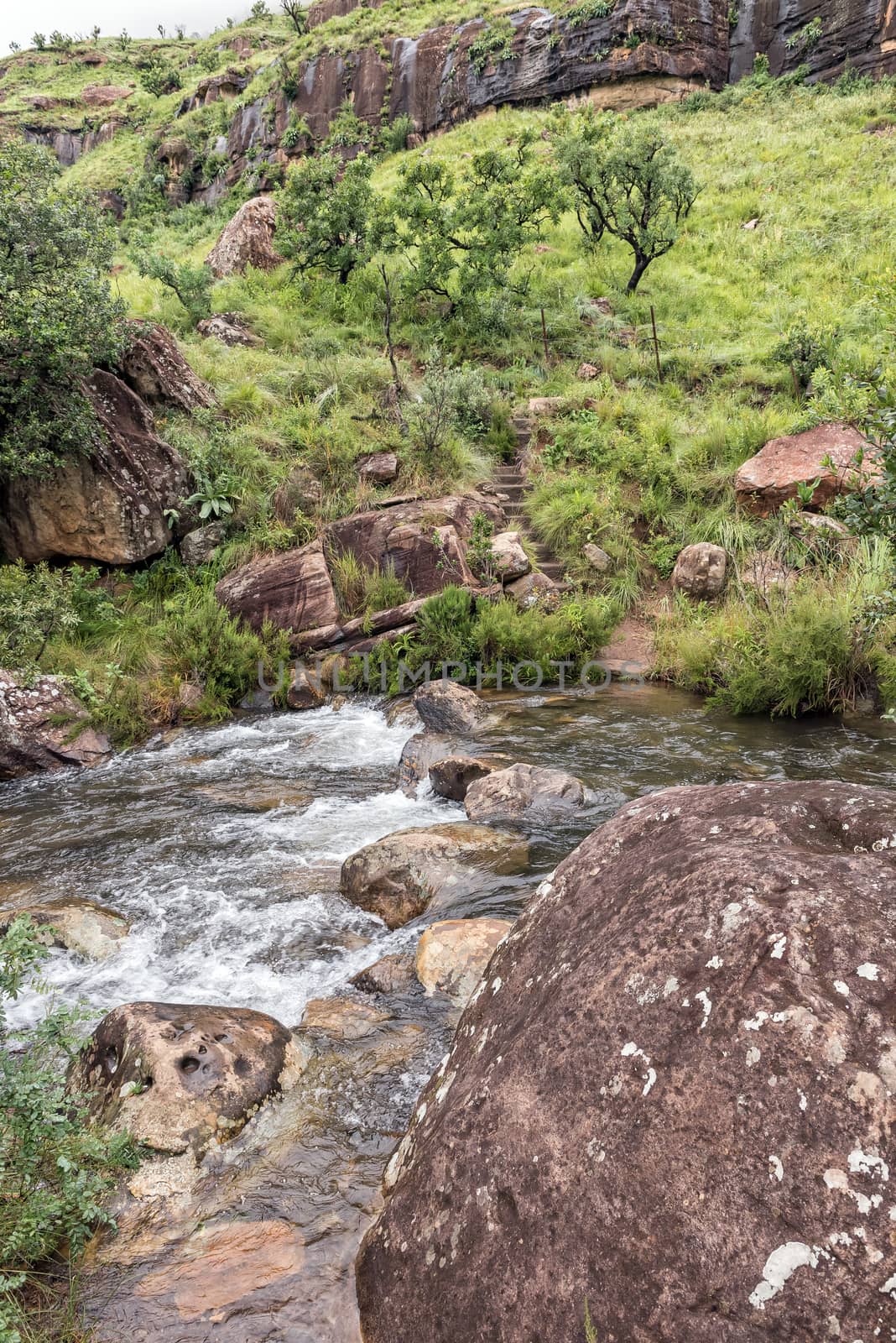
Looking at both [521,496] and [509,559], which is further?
[521,496]

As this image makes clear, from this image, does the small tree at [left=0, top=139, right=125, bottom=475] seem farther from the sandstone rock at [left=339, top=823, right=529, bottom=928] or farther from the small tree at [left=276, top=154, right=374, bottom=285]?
the small tree at [left=276, top=154, right=374, bottom=285]

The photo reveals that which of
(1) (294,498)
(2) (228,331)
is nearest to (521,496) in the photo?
(1) (294,498)

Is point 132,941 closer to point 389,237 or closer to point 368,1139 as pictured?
point 368,1139

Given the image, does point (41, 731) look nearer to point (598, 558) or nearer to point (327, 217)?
point (598, 558)

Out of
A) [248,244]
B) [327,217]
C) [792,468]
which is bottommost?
[792,468]

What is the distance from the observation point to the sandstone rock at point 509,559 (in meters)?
10.1

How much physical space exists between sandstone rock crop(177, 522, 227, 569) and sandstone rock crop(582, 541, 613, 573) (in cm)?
534

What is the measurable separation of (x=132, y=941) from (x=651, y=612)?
759 centimetres

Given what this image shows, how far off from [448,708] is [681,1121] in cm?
624


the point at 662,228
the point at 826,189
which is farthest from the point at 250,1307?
the point at 826,189

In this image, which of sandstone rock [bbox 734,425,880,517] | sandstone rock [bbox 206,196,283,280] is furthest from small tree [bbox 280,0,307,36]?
sandstone rock [bbox 734,425,880,517]

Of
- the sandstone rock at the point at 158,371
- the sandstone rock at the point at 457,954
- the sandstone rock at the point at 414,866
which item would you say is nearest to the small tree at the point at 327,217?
the sandstone rock at the point at 158,371

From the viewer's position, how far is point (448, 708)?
25.7ft

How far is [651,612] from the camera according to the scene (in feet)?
32.2
